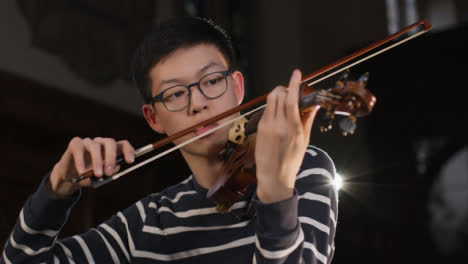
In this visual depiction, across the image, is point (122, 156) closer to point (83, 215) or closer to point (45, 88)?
point (45, 88)

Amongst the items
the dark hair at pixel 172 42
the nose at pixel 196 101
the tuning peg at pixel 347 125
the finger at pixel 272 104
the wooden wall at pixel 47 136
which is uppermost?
the wooden wall at pixel 47 136

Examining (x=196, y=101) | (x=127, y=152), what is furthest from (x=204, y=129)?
(x=127, y=152)

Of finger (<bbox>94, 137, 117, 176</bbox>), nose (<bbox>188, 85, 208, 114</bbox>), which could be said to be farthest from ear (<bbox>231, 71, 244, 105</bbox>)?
finger (<bbox>94, 137, 117, 176</bbox>)

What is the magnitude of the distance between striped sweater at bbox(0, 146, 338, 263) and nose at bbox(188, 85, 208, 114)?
19cm

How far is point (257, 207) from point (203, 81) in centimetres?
36

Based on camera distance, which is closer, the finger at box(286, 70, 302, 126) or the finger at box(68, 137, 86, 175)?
the finger at box(286, 70, 302, 126)

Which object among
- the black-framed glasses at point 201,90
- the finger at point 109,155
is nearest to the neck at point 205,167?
the black-framed glasses at point 201,90

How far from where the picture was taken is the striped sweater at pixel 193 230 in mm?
794

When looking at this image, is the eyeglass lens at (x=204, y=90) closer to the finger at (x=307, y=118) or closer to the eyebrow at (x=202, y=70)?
the eyebrow at (x=202, y=70)

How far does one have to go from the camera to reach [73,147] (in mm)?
951

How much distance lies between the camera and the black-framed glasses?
3.52ft

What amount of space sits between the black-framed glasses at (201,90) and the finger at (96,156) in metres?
0.21

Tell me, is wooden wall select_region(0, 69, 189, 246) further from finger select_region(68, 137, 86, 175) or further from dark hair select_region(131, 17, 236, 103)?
finger select_region(68, 137, 86, 175)

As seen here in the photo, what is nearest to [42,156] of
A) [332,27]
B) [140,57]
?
[140,57]
